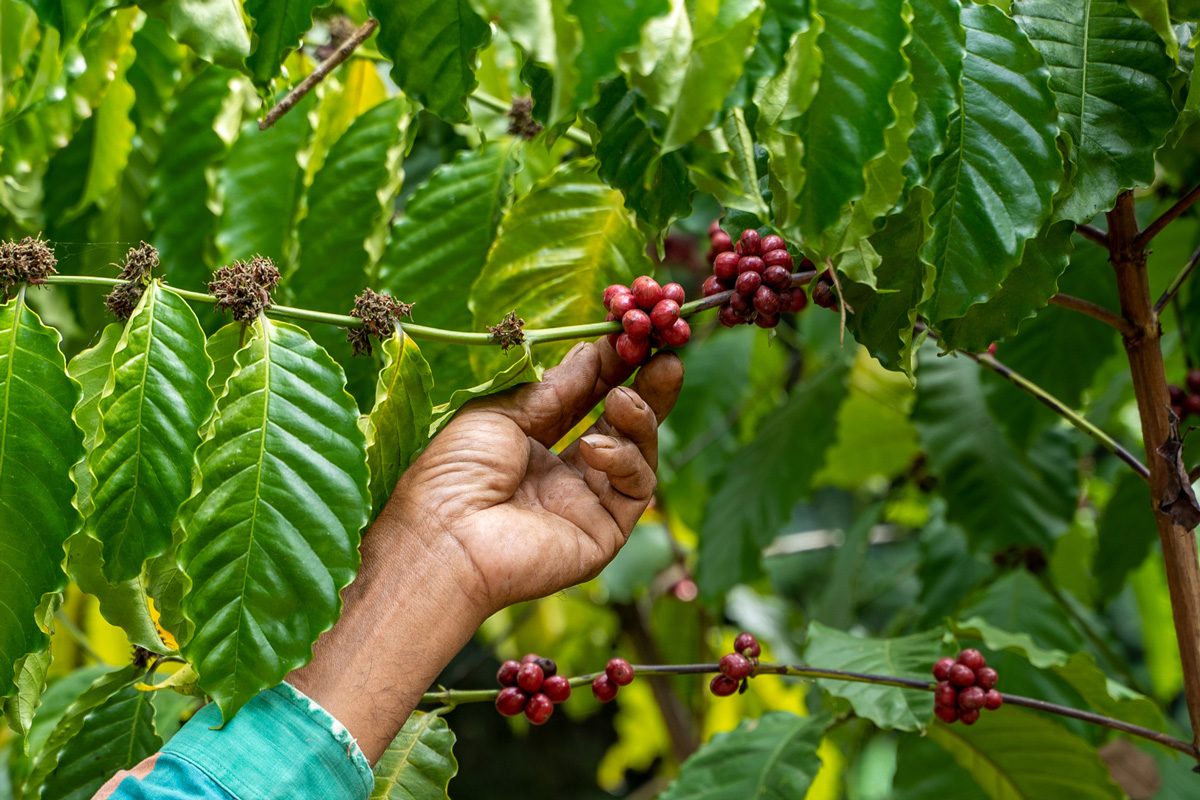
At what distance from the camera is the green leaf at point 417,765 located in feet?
2.93

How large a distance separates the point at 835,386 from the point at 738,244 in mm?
883

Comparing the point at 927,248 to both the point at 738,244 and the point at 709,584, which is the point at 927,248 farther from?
the point at 709,584

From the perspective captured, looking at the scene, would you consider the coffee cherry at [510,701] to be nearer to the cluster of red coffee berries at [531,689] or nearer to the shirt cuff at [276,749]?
the cluster of red coffee berries at [531,689]

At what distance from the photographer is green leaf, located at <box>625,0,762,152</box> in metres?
0.55

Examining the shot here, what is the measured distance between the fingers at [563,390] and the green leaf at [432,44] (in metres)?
0.21

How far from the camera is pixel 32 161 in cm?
115

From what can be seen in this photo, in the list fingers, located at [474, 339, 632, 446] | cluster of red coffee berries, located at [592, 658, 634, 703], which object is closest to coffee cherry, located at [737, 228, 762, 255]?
fingers, located at [474, 339, 632, 446]

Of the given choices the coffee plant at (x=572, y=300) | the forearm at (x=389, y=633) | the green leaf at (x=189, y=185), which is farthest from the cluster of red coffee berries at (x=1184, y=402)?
the green leaf at (x=189, y=185)

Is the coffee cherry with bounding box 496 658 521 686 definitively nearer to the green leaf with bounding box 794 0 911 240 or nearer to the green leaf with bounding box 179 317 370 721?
the green leaf with bounding box 179 317 370 721

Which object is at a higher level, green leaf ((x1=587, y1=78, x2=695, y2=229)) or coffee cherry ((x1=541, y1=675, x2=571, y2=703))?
green leaf ((x1=587, y1=78, x2=695, y2=229))

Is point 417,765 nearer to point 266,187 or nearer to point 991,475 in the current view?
point 266,187

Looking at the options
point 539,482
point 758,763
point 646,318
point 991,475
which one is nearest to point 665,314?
point 646,318

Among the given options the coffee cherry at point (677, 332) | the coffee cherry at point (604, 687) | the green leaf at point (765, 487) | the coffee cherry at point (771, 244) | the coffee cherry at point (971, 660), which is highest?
the coffee cherry at point (771, 244)

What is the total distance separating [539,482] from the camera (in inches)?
35.7
